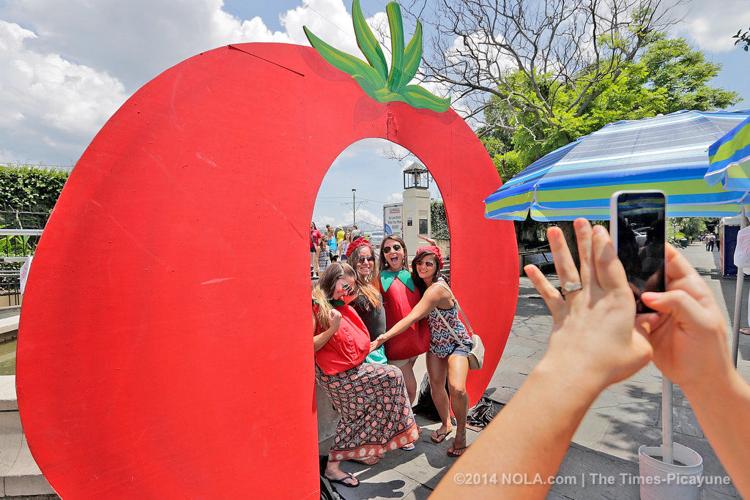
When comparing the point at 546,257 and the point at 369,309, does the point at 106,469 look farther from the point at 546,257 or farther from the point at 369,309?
the point at 546,257

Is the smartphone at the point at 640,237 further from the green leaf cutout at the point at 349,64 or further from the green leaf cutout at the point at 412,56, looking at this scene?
the green leaf cutout at the point at 412,56

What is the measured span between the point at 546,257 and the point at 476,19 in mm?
8866

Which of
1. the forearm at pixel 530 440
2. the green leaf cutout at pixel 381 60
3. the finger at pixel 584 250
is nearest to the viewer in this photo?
the forearm at pixel 530 440

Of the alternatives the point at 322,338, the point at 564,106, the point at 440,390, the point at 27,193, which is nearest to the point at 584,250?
the point at 322,338

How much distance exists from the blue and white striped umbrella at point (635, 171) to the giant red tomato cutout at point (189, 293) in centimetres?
153

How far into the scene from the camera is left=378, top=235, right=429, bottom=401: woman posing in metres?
3.38

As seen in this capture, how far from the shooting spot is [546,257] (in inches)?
574

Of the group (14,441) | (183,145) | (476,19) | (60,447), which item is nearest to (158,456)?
(60,447)

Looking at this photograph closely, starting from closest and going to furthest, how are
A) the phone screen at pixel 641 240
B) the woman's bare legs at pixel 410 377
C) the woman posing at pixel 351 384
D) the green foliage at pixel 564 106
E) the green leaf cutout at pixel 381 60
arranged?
the phone screen at pixel 641 240 < the green leaf cutout at pixel 381 60 < the woman posing at pixel 351 384 < the woman's bare legs at pixel 410 377 < the green foliage at pixel 564 106

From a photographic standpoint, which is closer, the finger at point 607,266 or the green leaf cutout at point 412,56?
the finger at point 607,266

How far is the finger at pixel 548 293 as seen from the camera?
28.4 inches

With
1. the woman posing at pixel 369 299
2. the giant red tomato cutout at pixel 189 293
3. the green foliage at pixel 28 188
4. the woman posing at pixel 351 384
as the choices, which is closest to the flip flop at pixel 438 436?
the woman posing at pixel 351 384

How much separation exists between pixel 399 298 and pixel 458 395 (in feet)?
2.94

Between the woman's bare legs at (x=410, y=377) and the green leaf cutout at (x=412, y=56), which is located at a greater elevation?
the green leaf cutout at (x=412, y=56)
